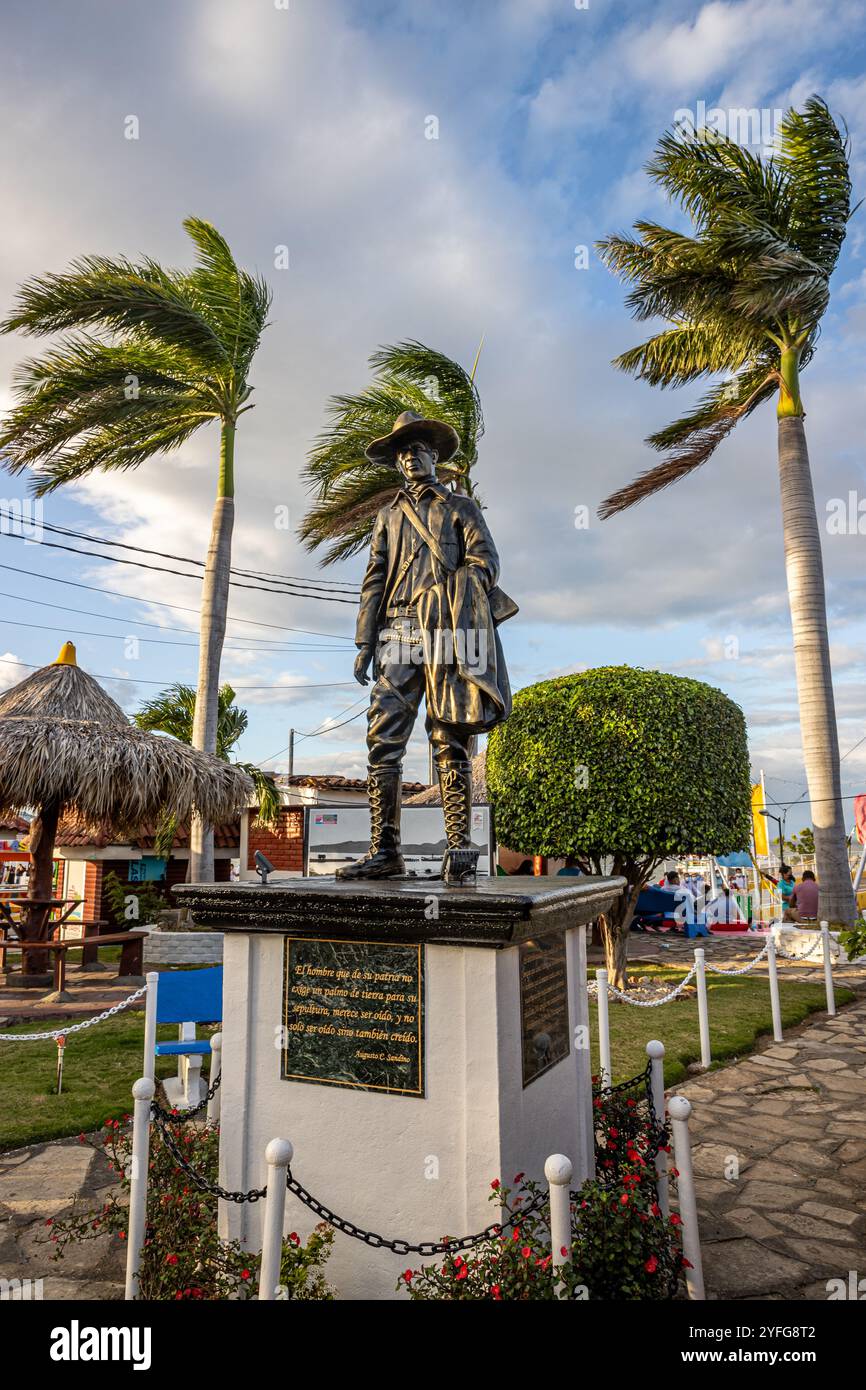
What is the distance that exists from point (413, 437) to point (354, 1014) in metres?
2.80

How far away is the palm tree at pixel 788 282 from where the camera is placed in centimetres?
1136

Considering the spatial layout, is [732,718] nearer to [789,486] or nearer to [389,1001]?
[789,486]

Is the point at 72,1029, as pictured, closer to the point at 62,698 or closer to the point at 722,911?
the point at 62,698

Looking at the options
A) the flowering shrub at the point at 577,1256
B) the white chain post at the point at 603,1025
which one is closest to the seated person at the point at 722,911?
the white chain post at the point at 603,1025

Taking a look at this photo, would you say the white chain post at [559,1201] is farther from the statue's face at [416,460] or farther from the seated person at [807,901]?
the seated person at [807,901]

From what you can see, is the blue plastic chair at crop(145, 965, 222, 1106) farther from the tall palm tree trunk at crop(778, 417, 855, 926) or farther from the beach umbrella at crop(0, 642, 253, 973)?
the tall palm tree trunk at crop(778, 417, 855, 926)

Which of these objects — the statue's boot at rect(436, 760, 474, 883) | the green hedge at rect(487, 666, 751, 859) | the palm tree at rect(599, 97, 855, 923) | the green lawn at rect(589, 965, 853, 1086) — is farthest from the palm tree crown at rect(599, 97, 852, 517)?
the statue's boot at rect(436, 760, 474, 883)

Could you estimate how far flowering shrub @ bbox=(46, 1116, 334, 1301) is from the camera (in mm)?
2822

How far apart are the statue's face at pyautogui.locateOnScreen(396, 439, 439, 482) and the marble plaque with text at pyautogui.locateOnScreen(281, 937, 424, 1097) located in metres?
2.33

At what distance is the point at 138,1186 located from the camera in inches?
118

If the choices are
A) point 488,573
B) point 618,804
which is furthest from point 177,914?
point 488,573

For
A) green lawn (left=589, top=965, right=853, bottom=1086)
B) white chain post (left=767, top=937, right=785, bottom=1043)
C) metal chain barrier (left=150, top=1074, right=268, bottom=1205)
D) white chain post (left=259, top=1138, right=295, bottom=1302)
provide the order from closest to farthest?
white chain post (left=259, top=1138, right=295, bottom=1302), metal chain barrier (left=150, top=1074, right=268, bottom=1205), green lawn (left=589, top=965, right=853, bottom=1086), white chain post (left=767, top=937, right=785, bottom=1043)

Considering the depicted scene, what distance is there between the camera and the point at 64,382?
1166 centimetres

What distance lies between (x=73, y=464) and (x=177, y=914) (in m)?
6.93
